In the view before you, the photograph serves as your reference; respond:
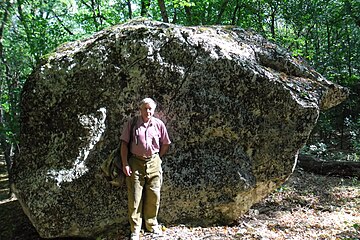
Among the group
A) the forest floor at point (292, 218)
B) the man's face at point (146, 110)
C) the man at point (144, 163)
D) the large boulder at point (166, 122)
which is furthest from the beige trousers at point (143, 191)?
the man's face at point (146, 110)

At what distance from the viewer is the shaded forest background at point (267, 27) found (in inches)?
435

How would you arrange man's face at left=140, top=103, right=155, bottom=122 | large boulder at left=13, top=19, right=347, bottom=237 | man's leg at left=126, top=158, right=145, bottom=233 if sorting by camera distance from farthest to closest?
large boulder at left=13, top=19, right=347, bottom=237 < man's leg at left=126, top=158, right=145, bottom=233 < man's face at left=140, top=103, right=155, bottom=122

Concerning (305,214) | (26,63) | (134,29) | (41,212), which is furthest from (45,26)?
(305,214)

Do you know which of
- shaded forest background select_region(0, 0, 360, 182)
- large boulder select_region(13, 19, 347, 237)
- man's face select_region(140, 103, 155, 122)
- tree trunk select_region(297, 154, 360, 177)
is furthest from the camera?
shaded forest background select_region(0, 0, 360, 182)

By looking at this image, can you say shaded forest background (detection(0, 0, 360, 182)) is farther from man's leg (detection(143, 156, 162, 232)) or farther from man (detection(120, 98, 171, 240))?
man's leg (detection(143, 156, 162, 232))

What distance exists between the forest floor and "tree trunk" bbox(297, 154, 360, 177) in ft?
0.90

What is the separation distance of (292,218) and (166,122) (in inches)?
132

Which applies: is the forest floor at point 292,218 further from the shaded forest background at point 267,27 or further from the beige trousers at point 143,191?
the shaded forest background at point 267,27

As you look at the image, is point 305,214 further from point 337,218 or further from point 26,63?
point 26,63

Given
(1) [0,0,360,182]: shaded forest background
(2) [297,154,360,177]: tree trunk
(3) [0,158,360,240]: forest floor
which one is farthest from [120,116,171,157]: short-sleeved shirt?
(2) [297,154,360,177]: tree trunk

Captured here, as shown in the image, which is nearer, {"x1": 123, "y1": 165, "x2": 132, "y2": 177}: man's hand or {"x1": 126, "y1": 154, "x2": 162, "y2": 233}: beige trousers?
{"x1": 123, "y1": 165, "x2": 132, "y2": 177}: man's hand

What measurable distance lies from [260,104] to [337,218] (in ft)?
9.85

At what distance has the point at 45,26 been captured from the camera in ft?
39.4

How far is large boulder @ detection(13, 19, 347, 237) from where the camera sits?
17.0 ft
